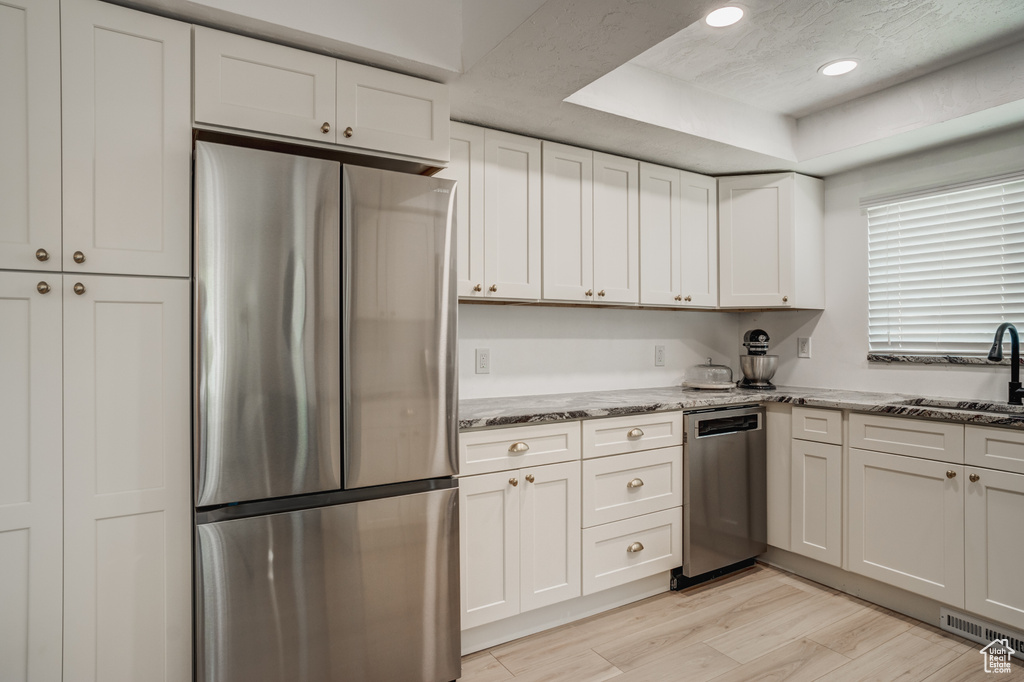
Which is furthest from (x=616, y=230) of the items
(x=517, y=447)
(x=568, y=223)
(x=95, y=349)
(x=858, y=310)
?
(x=95, y=349)

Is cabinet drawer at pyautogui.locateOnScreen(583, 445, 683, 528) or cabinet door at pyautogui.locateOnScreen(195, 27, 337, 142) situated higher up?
cabinet door at pyautogui.locateOnScreen(195, 27, 337, 142)

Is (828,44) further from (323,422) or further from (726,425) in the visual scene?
(323,422)

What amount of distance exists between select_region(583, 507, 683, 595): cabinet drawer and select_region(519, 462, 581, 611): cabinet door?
8cm

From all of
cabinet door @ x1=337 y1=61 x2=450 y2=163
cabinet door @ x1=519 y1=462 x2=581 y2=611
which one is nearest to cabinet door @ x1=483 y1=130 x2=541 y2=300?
cabinet door @ x1=337 y1=61 x2=450 y2=163

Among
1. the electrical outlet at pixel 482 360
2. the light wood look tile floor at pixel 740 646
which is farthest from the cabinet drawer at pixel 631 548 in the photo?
the electrical outlet at pixel 482 360

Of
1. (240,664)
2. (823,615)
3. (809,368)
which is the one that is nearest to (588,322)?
(809,368)

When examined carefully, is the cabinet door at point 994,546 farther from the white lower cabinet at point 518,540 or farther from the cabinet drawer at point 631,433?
the white lower cabinet at point 518,540

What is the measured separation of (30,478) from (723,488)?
2.76 meters

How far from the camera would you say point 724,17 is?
2.07 m

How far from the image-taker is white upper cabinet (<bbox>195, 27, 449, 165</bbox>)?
1688 mm

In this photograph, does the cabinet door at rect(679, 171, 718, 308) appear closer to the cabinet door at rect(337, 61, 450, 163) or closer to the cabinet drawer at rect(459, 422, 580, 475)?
the cabinet drawer at rect(459, 422, 580, 475)

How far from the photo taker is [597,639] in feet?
7.77

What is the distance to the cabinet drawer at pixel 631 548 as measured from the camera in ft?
8.15

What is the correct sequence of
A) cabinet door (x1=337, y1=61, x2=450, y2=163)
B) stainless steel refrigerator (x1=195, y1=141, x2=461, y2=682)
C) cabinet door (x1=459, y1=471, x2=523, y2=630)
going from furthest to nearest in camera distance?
cabinet door (x1=459, y1=471, x2=523, y2=630), cabinet door (x1=337, y1=61, x2=450, y2=163), stainless steel refrigerator (x1=195, y1=141, x2=461, y2=682)
